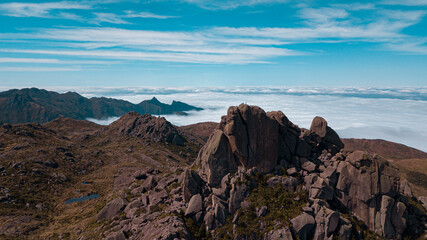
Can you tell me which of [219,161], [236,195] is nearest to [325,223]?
[236,195]

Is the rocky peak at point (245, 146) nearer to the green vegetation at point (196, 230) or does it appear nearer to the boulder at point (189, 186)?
the boulder at point (189, 186)

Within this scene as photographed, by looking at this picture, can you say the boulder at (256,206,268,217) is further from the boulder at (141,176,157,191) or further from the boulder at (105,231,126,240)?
the boulder at (141,176,157,191)

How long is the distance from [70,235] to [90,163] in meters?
104

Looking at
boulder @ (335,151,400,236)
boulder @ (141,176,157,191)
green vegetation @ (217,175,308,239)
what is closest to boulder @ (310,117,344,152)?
boulder @ (335,151,400,236)

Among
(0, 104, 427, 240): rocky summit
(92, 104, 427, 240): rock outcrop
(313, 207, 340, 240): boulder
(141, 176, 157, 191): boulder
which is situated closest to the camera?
(313, 207, 340, 240): boulder

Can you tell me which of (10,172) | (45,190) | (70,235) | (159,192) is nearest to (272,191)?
(159,192)

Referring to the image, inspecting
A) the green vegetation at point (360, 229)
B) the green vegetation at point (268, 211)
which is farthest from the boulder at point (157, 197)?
the green vegetation at point (360, 229)

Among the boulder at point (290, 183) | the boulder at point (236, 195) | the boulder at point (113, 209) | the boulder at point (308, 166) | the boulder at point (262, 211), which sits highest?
the boulder at point (308, 166)

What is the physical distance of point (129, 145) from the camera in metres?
199

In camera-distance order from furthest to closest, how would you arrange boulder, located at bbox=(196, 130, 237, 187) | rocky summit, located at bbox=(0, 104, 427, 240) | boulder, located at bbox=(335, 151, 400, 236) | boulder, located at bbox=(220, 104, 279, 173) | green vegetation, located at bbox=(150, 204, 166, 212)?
boulder, located at bbox=(220, 104, 279, 173)
boulder, located at bbox=(196, 130, 237, 187)
green vegetation, located at bbox=(150, 204, 166, 212)
boulder, located at bbox=(335, 151, 400, 236)
rocky summit, located at bbox=(0, 104, 427, 240)

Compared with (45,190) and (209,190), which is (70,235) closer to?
(209,190)

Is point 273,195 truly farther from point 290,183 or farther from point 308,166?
point 308,166

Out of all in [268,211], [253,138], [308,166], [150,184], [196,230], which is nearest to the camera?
[196,230]

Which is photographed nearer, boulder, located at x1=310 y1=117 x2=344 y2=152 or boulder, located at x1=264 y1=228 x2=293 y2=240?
boulder, located at x1=264 y1=228 x2=293 y2=240
